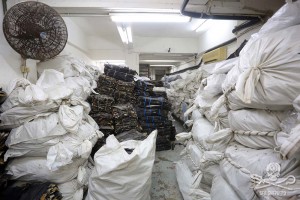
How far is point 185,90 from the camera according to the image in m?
4.85

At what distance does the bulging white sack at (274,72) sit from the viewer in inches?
35.1

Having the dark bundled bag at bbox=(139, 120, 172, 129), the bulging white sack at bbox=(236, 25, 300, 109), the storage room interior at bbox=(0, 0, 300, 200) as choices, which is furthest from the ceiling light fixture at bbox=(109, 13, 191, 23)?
the bulging white sack at bbox=(236, 25, 300, 109)

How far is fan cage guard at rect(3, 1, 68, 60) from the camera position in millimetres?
1911

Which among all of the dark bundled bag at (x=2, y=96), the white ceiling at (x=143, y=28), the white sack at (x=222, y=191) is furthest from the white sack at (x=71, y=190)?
the white ceiling at (x=143, y=28)

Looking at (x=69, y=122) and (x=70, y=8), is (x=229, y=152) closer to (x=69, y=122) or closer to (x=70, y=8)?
(x=69, y=122)

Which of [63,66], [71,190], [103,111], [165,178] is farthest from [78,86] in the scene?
[165,178]

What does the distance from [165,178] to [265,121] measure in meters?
1.79

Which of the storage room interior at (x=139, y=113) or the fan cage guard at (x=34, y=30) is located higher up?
the fan cage guard at (x=34, y=30)

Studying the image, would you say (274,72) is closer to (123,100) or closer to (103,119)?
(103,119)

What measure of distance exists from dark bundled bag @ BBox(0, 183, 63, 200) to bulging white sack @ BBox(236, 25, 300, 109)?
1.78 m

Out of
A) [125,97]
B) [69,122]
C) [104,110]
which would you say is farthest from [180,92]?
[69,122]

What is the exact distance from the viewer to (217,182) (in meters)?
1.36

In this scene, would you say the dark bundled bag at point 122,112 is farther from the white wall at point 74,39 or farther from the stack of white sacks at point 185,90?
the white wall at point 74,39

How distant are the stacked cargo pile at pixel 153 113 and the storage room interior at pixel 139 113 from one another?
11cm
